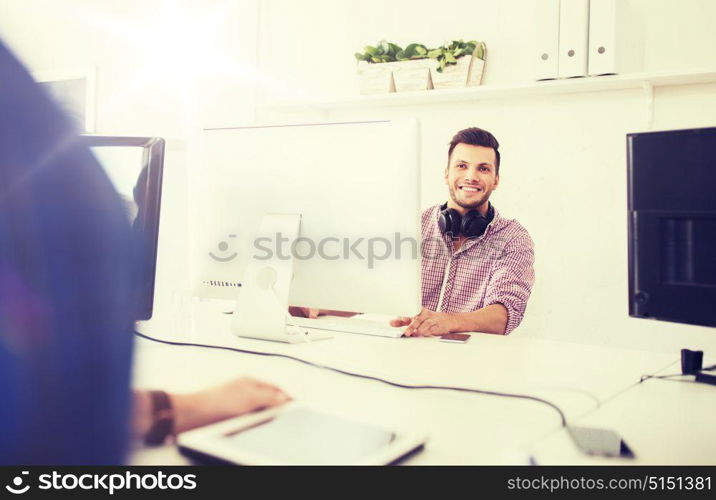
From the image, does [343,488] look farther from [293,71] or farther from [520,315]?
[293,71]

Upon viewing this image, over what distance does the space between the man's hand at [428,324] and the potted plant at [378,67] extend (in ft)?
4.80

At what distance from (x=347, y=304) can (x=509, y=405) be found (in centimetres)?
50

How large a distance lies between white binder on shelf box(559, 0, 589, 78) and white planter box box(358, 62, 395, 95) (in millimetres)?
754

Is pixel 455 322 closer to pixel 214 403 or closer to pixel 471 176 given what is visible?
Result: pixel 214 403

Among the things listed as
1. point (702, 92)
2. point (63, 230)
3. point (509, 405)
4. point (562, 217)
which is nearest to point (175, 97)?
point (562, 217)

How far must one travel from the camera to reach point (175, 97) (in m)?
3.41

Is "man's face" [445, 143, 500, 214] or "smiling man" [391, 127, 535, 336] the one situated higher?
"man's face" [445, 143, 500, 214]

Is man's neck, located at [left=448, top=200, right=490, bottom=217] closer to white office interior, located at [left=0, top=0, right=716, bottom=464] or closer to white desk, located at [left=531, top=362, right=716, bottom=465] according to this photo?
white office interior, located at [left=0, top=0, right=716, bottom=464]

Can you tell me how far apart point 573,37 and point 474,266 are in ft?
3.11

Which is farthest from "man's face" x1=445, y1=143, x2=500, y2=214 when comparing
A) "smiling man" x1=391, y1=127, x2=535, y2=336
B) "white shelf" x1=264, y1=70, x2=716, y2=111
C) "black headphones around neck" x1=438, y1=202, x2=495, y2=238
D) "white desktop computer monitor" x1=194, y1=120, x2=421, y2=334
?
"white desktop computer monitor" x1=194, y1=120, x2=421, y2=334

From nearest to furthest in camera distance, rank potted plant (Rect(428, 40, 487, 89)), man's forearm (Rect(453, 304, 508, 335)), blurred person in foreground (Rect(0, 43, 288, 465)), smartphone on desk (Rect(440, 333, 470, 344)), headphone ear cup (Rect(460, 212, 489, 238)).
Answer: blurred person in foreground (Rect(0, 43, 288, 465)) < smartphone on desk (Rect(440, 333, 470, 344)) < man's forearm (Rect(453, 304, 508, 335)) < headphone ear cup (Rect(460, 212, 489, 238)) < potted plant (Rect(428, 40, 487, 89))

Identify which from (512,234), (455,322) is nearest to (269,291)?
(455,322)

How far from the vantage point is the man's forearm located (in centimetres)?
165

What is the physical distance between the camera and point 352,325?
5.19ft
